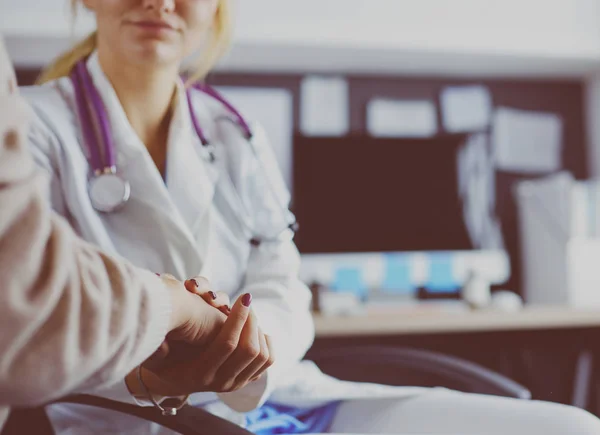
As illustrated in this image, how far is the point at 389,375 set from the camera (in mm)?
2193

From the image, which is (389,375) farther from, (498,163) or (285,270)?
(285,270)

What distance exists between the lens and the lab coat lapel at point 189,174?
85cm

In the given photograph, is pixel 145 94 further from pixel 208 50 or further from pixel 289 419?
pixel 289 419

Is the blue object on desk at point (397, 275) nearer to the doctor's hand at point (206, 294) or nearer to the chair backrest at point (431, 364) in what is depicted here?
the chair backrest at point (431, 364)

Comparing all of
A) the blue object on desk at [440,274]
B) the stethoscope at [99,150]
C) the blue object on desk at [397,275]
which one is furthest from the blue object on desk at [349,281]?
the stethoscope at [99,150]

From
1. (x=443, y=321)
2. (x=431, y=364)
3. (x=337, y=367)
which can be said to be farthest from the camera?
(x=443, y=321)

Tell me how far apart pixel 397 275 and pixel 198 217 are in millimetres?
1437

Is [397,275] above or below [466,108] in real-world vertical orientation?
below

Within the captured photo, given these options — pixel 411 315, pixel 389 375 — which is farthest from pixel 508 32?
pixel 389 375

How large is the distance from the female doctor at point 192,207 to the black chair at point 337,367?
0.05 m

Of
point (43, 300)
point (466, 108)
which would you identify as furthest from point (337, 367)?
point (466, 108)

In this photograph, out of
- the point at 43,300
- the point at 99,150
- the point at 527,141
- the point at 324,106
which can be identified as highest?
the point at 324,106

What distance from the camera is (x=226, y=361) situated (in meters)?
0.57

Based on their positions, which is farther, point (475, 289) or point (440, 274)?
point (440, 274)
